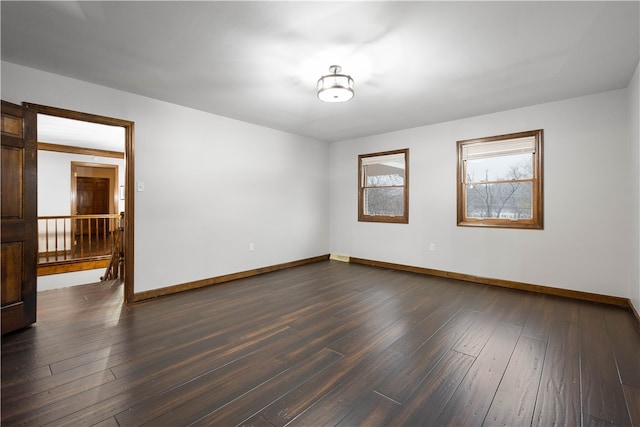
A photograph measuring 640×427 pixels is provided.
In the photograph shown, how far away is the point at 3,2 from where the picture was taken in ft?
6.29

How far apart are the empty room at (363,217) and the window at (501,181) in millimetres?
29

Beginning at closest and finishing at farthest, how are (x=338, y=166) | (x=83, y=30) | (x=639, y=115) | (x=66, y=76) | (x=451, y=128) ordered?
(x=83, y=30), (x=639, y=115), (x=66, y=76), (x=451, y=128), (x=338, y=166)

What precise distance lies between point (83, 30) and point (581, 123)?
17.0ft

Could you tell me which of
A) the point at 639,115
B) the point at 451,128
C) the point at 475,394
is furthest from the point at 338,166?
the point at 475,394

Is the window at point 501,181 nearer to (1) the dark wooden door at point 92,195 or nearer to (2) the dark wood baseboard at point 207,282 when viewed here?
(2) the dark wood baseboard at point 207,282

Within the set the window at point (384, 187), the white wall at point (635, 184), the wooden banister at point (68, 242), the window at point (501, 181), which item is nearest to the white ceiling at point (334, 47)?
the white wall at point (635, 184)

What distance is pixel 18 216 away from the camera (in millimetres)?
2650

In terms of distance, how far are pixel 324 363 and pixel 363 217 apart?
386 cm

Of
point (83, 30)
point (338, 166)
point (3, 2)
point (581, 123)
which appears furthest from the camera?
point (338, 166)

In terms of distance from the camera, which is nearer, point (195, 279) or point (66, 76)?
point (66, 76)

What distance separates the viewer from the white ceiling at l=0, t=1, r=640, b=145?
2012 millimetres

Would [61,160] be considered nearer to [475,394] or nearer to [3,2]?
[3,2]

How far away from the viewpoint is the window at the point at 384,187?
521cm

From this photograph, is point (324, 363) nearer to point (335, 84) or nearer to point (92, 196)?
point (335, 84)
